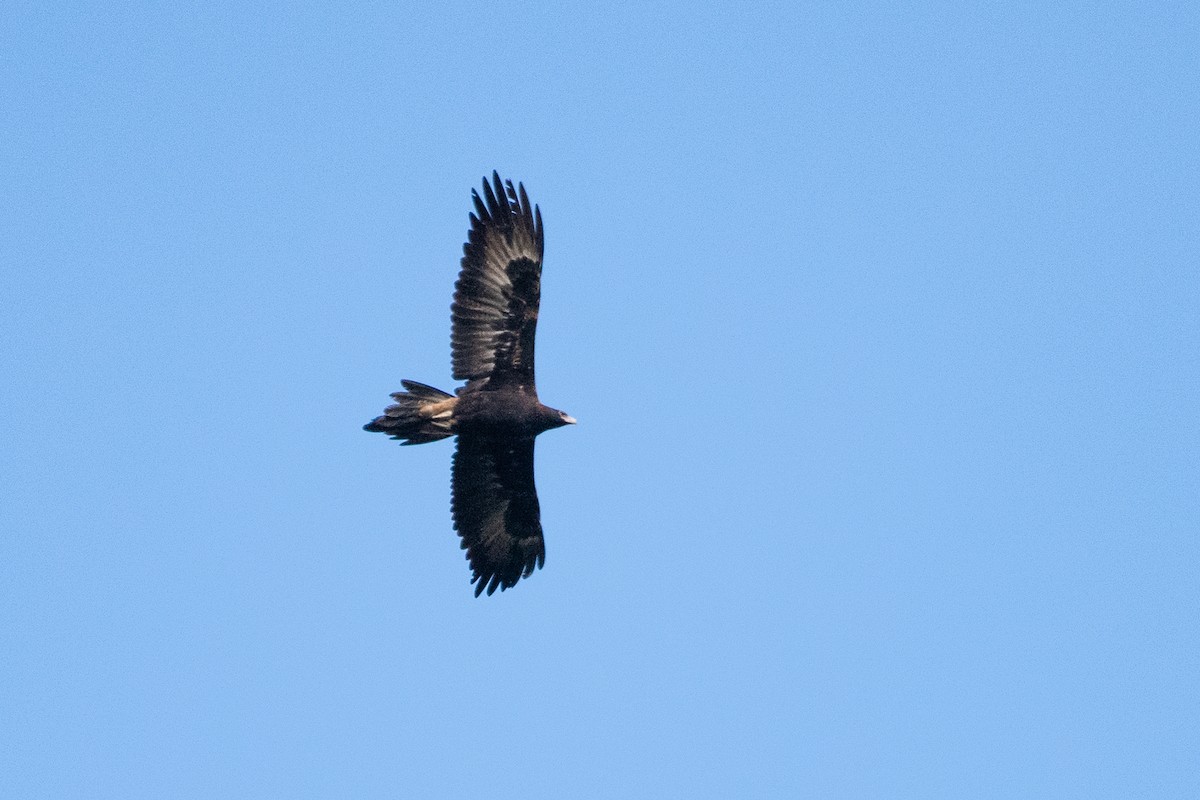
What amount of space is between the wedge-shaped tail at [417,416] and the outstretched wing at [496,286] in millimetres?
454

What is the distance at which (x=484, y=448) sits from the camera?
20906 millimetres

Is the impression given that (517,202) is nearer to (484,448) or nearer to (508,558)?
(484,448)

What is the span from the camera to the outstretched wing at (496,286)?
2000cm

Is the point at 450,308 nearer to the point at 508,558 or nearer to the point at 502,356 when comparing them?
the point at 502,356

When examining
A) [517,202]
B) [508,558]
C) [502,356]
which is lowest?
[508,558]

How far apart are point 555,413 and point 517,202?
8.57ft

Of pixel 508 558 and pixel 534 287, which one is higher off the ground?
pixel 534 287

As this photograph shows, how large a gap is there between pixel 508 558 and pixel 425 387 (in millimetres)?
3164

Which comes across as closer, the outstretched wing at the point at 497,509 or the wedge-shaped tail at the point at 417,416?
the wedge-shaped tail at the point at 417,416

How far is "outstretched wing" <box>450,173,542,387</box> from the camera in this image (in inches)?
787

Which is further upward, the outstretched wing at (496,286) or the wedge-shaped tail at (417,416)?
the outstretched wing at (496,286)

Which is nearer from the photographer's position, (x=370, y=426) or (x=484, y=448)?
(x=370, y=426)

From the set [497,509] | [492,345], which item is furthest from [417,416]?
[497,509]

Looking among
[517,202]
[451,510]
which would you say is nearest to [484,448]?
[451,510]
